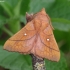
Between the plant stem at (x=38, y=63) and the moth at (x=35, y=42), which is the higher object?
the moth at (x=35, y=42)

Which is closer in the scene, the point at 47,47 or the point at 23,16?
the point at 47,47

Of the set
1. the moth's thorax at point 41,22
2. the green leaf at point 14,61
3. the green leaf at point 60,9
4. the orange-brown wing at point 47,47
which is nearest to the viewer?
the orange-brown wing at point 47,47

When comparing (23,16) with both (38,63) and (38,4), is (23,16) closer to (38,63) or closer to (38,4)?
(38,4)

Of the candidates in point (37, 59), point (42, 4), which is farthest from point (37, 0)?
A: point (37, 59)

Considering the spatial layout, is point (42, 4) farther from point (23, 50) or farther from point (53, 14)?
point (23, 50)

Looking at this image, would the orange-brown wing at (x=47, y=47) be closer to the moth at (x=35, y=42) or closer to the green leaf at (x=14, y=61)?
the moth at (x=35, y=42)

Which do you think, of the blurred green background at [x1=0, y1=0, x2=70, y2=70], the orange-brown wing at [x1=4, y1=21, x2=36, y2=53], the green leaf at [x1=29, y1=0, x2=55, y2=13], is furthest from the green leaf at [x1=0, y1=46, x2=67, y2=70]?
the green leaf at [x1=29, y1=0, x2=55, y2=13]

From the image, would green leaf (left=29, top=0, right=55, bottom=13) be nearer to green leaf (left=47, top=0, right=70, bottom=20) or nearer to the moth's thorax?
green leaf (left=47, top=0, right=70, bottom=20)

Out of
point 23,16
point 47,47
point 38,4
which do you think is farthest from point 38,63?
point 38,4

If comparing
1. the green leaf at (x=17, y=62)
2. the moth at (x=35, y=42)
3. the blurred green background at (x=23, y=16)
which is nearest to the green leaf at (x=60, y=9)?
the blurred green background at (x=23, y=16)
